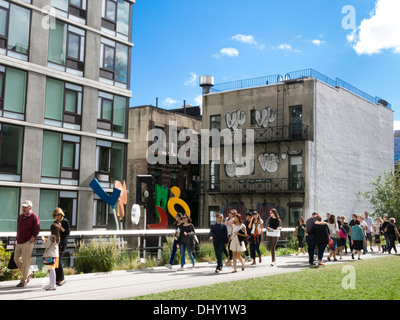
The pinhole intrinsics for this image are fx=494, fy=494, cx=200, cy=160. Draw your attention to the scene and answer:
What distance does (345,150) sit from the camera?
39062 mm

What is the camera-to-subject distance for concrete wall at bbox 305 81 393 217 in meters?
35.8

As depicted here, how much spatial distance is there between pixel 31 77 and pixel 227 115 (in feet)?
56.5

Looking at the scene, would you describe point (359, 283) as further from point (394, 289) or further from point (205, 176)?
point (205, 176)

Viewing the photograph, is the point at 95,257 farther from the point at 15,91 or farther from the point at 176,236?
the point at 15,91

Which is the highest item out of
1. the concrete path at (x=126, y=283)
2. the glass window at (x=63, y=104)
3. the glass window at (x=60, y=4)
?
the glass window at (x=60, y=4)

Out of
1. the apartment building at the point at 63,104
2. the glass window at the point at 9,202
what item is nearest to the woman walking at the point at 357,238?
the apartment building at the point at 63,104

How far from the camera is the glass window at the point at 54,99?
2761 cm

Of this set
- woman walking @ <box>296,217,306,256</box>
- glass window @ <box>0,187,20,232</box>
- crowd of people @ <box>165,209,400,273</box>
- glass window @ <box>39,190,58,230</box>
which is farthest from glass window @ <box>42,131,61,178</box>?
woman walking @ <box>296,217,306,256</box>

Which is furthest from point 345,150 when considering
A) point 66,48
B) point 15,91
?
point 15,91

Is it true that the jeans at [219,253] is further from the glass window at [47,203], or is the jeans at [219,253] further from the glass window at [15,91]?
the glass window at [15,91]

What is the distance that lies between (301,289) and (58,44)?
2210cm

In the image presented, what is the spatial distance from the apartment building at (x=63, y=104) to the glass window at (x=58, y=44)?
57 mm
